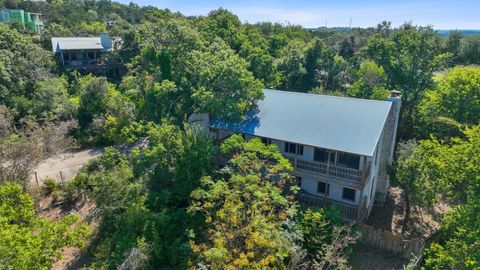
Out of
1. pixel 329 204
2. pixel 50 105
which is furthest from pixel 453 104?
pixel 50 105

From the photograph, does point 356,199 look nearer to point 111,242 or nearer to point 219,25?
→ point 111,242

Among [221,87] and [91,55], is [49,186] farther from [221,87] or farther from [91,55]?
[91,55]

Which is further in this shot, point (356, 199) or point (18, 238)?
point (356, 199)

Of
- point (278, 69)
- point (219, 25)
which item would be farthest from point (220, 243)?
point (219, 25)

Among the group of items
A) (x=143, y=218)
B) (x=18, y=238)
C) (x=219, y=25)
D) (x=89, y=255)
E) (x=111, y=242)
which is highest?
(x=219, y=25)

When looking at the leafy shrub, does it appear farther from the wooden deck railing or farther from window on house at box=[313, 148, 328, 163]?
window on house at box=[313, 148, 328, 163]

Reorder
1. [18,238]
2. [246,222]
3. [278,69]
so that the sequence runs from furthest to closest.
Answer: [278,69]
[246,222]
[18,238]

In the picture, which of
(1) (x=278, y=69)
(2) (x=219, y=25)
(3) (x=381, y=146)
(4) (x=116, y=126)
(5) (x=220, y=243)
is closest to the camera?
(5) (x=220, y=243)
